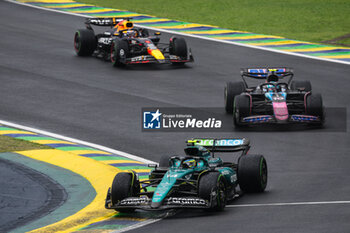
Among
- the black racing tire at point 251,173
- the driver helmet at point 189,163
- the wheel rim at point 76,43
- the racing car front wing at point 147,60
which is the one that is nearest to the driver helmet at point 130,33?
the racing car front wing at point 147,60

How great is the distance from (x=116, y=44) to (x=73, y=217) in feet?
54.5

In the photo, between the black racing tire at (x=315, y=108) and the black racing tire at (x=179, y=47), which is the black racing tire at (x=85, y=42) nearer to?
the black racing tire at (x=179, y=47)

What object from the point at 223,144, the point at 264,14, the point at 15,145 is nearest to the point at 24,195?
the point at 223,144

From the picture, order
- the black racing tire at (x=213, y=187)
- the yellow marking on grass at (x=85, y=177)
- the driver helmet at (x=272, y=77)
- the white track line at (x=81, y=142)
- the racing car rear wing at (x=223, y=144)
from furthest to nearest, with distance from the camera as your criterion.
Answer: the driver helmet at (x=272, y=77), the white track line at (x=81, y=142), the racing car rear wing at (x=223, y=144), the yellow marking on grass at (x=85, y=177), the black racing tire at (x=213, y=187)

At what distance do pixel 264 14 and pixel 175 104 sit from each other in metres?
18.5

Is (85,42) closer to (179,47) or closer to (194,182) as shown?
(179,47)

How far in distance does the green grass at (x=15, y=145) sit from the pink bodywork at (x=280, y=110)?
664 cm

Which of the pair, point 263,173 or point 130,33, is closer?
point 263,173

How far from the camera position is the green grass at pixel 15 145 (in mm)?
22125

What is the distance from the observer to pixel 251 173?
1717cm

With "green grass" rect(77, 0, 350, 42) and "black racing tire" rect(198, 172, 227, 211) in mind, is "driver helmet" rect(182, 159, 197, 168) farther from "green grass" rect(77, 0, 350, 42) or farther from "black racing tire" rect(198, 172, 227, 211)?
"green grass" rect(77, 0, 350, 42)

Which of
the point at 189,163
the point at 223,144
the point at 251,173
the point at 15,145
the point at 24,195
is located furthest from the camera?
the point at 15,145

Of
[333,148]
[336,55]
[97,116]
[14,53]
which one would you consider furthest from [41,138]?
[336,55]

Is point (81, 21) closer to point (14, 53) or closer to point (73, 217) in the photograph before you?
point (14, 53)
